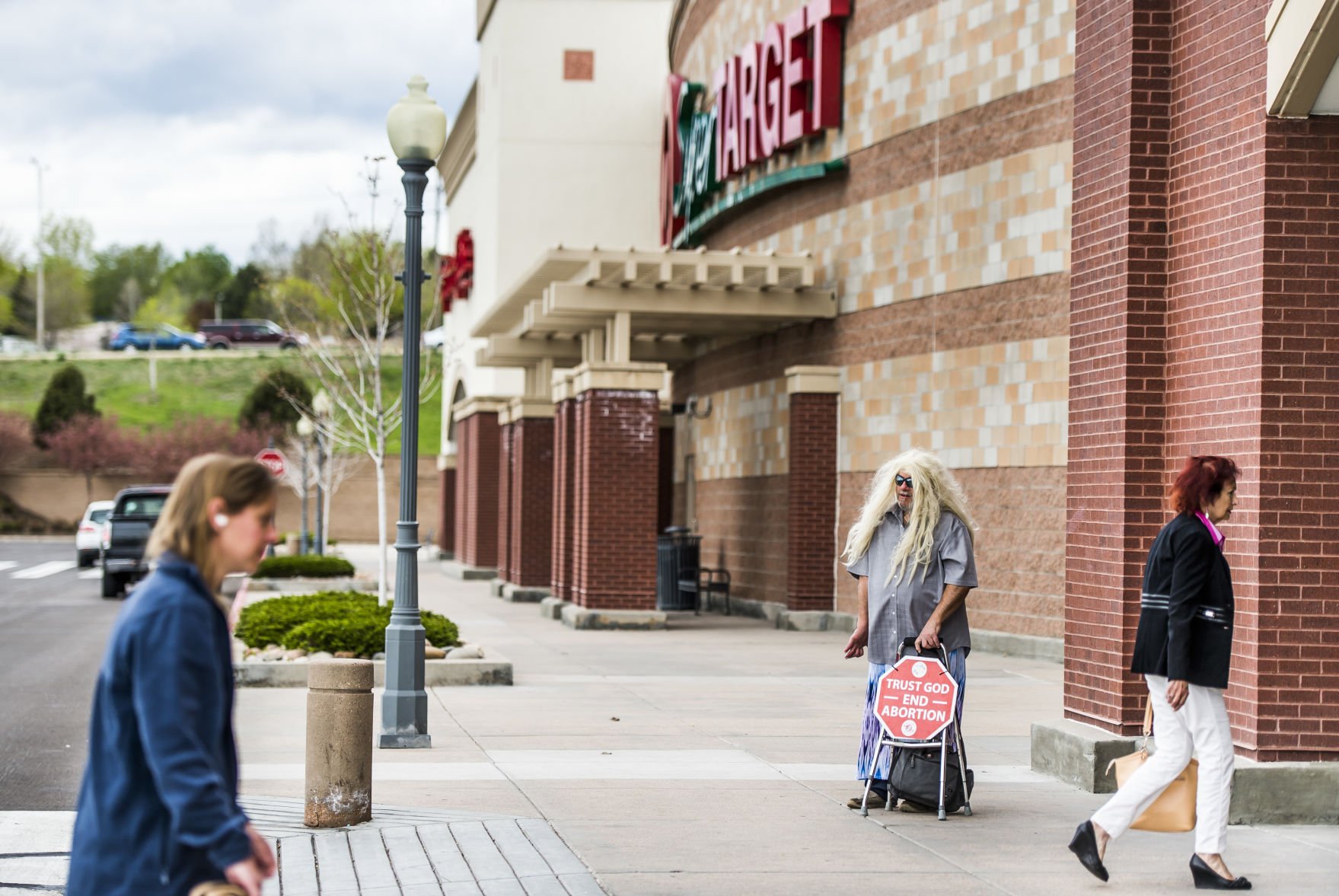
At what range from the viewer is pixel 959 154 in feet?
63.5

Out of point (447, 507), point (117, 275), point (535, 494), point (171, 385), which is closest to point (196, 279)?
point (117, 275)

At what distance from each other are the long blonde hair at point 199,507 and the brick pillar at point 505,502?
25.6 metres

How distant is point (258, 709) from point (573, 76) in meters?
28.0

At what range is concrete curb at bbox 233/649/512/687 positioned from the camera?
47.6 ft

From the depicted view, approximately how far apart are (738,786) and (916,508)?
2.11 m

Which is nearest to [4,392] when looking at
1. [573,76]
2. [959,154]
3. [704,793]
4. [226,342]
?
[226,342]

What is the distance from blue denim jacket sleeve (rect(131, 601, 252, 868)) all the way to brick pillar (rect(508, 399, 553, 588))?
2444 centimetres

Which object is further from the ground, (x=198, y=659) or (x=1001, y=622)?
(x=198, y=659)

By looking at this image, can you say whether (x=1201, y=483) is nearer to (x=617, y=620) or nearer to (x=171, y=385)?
(x=617, y=620)

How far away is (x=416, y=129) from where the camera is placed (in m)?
11.7

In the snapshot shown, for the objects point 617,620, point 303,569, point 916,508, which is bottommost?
point 617,620

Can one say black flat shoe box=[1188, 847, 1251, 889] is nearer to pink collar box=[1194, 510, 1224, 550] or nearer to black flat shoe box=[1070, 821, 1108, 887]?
black flat shoe box=[1070, 821, 1108, 887]

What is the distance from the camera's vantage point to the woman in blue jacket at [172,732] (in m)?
3.39

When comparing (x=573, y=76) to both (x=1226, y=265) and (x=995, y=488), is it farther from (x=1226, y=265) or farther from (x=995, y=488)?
(x=1226, y=265)
